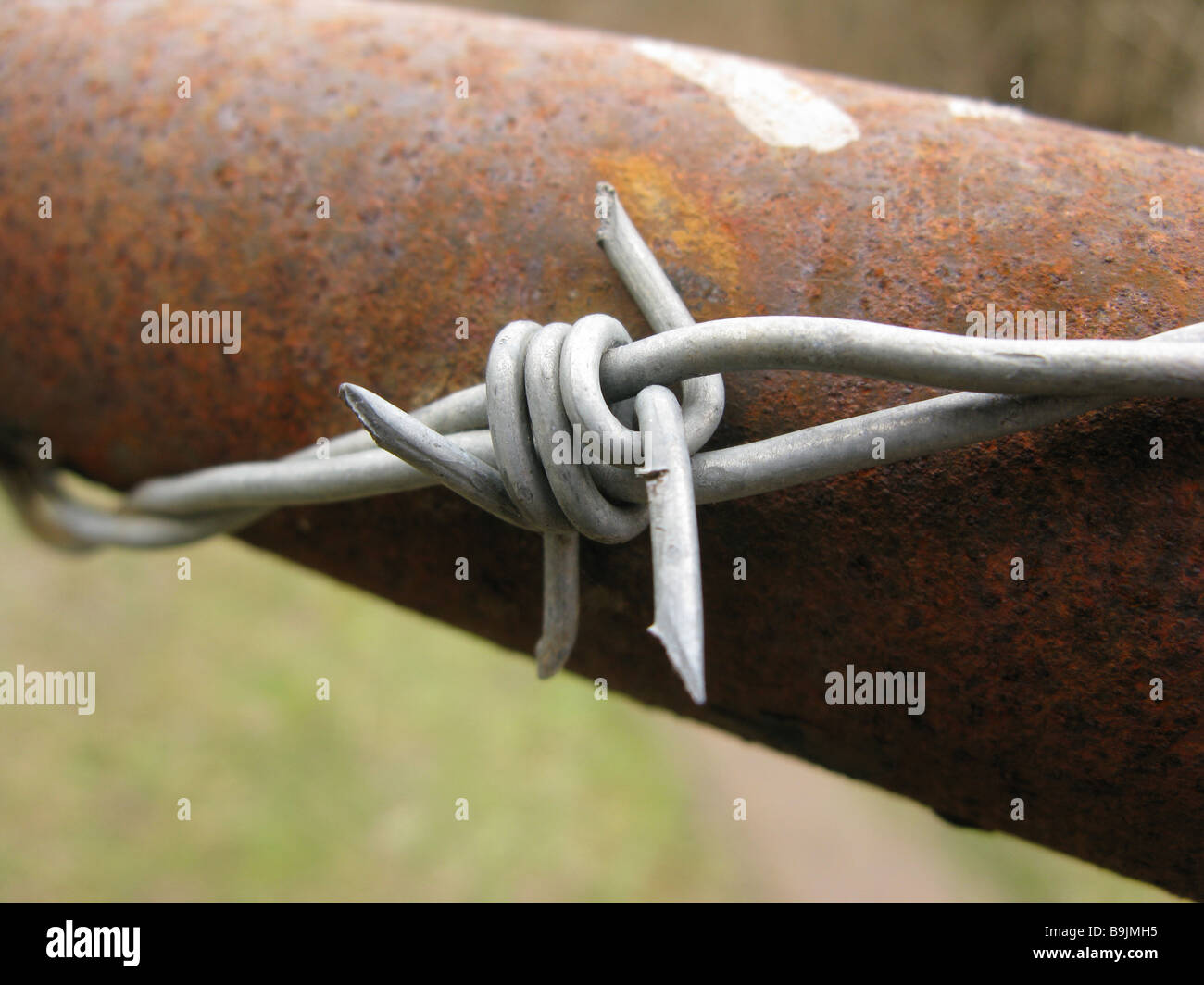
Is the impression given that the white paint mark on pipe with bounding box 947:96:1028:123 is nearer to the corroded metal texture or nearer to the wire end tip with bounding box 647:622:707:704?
the corroded metal texture

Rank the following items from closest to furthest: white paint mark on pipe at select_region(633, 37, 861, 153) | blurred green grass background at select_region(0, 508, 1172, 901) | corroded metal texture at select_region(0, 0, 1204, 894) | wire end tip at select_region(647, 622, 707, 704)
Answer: wire end tip at select_region(647, 622, 707, 704) → corroded metal texture at select_region(0, 0, 1204, 894) → white paint mark on pipe at select_region(633, 37, 861, 153) → blurred green grass background at select_region(0, 508, 1172, 901)

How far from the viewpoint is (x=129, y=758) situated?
84.4 inches

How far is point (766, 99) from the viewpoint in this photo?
66 cm

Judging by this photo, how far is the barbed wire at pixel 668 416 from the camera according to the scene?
1.45 ft

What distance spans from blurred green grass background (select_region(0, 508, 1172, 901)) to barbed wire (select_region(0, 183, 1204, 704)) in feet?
5.67

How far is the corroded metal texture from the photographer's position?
0.52 metres

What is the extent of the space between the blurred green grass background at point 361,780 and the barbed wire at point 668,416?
1.73 metres

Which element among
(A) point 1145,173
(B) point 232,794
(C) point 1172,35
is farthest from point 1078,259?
(C) point 1172,35

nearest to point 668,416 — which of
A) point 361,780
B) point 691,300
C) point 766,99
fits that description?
point 691,300

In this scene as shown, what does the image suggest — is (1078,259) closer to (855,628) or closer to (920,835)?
(855,628)

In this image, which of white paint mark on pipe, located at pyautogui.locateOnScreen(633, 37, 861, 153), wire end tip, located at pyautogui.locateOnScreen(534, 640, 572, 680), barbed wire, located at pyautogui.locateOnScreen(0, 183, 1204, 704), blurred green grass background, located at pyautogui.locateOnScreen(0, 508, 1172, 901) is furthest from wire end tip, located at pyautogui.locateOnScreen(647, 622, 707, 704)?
blurred green grass background, located at pyautogui.locateOnScreen(0, 508, 1172, 901)

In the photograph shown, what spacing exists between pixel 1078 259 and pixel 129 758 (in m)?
2.15

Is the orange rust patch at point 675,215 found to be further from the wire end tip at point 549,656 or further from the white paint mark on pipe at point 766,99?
the wire end tip at point 549,656

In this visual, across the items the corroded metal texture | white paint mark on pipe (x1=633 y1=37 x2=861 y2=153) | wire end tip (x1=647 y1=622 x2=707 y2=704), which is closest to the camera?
wire end tip (x1=647 y1=622 x2=707 y2=704)
